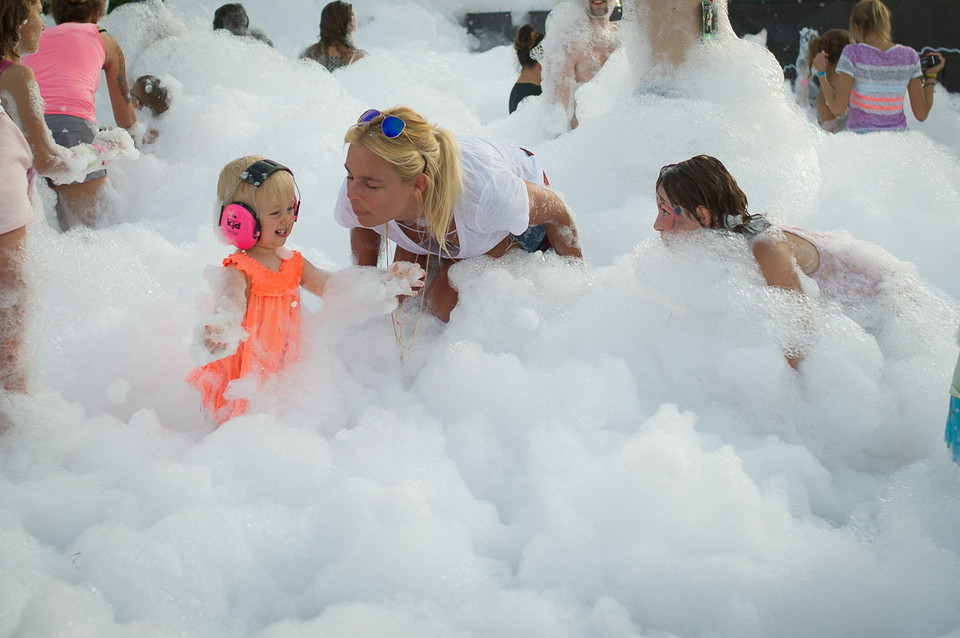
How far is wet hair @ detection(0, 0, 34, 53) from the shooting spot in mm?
2346

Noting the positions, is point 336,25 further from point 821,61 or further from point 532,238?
point 532,238

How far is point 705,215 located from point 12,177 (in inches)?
75.8

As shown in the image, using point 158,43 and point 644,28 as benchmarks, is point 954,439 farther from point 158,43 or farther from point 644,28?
point 158,43

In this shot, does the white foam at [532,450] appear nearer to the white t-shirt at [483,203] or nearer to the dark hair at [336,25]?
the white t-shirt at [483,203]

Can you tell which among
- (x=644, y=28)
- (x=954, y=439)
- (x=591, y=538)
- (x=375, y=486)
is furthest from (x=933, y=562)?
(x=644, y=28)

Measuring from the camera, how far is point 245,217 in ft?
7.07

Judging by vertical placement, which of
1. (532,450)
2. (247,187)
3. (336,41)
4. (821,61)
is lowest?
(532,450)

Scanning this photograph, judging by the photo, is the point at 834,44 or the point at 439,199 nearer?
the point at 439,199

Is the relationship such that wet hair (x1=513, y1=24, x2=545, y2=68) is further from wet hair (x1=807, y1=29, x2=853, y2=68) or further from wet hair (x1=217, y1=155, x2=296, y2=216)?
wet hair (x1=217, y1=155, x2=296, y2=216)

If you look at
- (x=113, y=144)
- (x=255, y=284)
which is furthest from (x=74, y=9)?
(x=255, y=284)

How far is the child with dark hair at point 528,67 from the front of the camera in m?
5.63

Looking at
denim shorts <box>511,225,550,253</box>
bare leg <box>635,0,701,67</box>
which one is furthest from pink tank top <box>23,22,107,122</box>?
bare leg <box>635,0,701,67</box>

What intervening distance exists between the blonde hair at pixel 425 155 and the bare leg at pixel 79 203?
1952 millimetres

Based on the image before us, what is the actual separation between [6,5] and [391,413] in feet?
5.32
